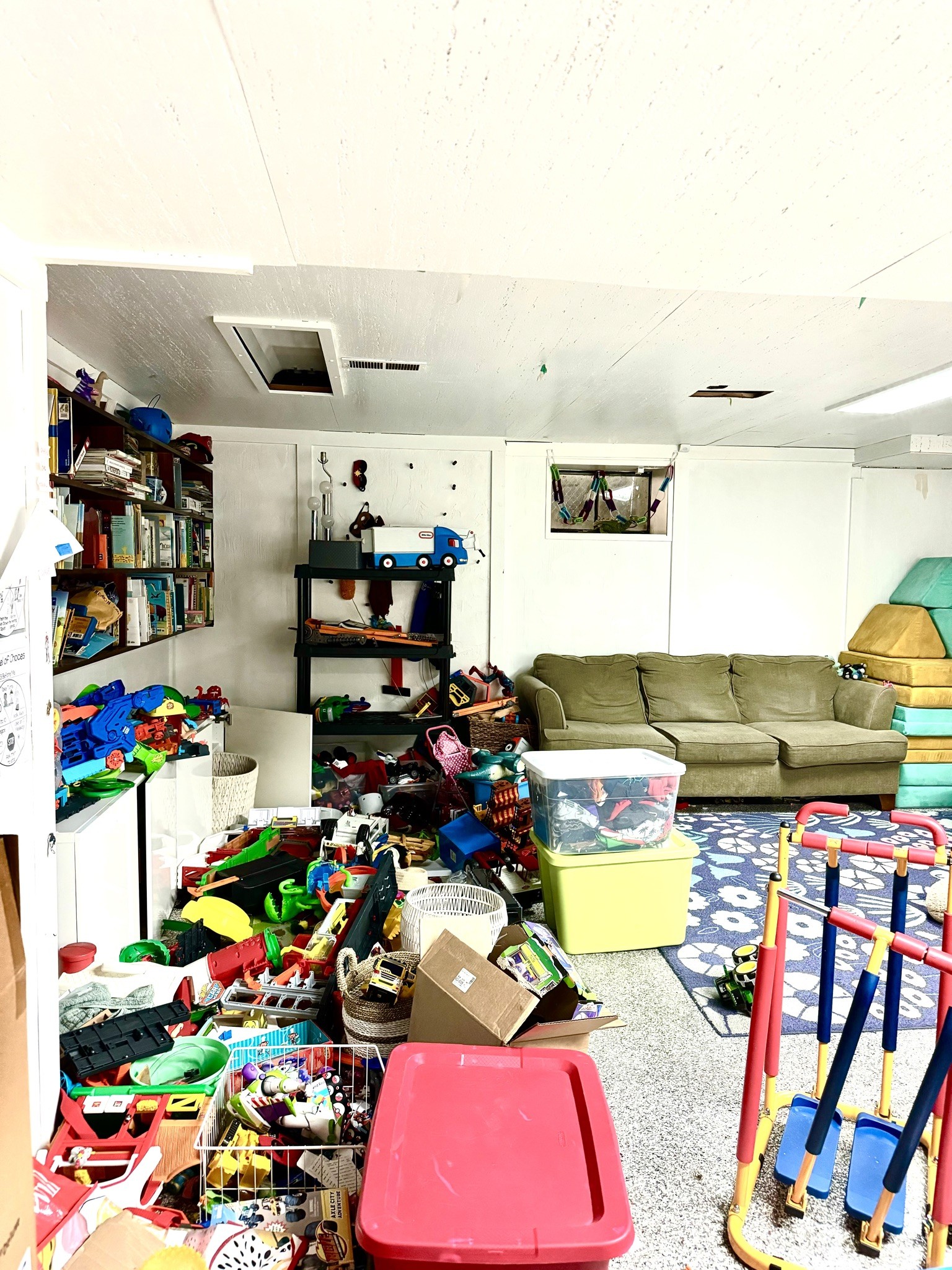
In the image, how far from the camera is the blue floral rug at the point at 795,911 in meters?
2.53

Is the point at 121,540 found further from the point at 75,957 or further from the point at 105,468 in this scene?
the point at 75,957

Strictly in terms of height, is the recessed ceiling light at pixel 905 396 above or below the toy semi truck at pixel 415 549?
above

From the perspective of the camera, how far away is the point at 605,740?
14.3 feet

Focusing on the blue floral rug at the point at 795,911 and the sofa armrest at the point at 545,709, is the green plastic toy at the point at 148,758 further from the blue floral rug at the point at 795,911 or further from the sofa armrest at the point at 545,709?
the sofa armrest at the point at 545,709

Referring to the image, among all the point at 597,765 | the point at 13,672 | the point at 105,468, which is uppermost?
the point at 105,468

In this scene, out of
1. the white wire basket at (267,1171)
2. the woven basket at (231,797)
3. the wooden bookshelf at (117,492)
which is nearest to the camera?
the white wire basket at (267,1171)

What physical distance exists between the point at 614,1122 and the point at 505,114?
2273mm

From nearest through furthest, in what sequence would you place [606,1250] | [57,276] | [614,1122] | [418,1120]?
[606,1250]
[418,1120]
[614,1122]
[57,276]

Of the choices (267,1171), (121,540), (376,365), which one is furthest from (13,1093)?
(376,365)

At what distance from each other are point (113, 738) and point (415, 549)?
7.50ft

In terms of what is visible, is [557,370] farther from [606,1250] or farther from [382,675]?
[606,1250]

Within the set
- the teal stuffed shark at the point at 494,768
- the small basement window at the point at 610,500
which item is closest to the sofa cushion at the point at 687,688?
the small basement window at the point at 610,500

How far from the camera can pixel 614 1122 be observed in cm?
199

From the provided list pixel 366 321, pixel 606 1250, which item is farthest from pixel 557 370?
pixel 606 1250
